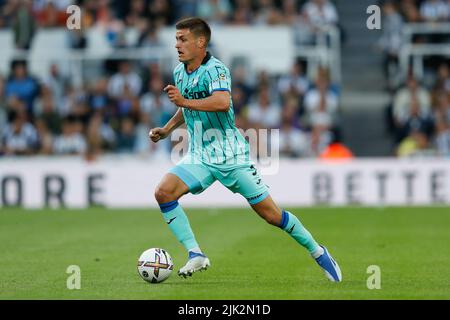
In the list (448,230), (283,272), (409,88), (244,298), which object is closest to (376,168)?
(409,88)

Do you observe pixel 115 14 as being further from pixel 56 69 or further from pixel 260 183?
pixel 260 183

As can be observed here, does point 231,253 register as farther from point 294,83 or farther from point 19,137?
point 294,83

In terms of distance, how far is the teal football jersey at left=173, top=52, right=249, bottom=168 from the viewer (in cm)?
1073

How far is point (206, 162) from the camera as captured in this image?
35.5 ft

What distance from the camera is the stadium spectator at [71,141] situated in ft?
80.0

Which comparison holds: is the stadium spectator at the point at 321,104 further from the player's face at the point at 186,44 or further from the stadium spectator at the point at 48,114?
the player's face at the point at 186,44

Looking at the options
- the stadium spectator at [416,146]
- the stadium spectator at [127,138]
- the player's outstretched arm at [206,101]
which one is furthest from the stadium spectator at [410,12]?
the player's outstretched arm at [206,101]

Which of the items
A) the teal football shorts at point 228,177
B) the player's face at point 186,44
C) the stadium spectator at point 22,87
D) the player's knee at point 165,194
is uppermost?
the player's face at point 186,44

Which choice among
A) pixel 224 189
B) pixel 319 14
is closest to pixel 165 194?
pixel 224 189

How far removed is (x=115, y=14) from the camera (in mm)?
28406

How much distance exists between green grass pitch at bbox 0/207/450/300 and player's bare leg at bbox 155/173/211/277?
0.59 ft

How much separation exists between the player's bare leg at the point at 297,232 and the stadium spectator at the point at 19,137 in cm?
1447

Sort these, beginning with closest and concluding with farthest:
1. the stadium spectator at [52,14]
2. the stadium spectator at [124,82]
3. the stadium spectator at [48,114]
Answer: the stadium spectator at [48,114] < the stadium spectator at [124,82] < the stadium spectator at [52,14]

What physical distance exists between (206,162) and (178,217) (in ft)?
2.00
